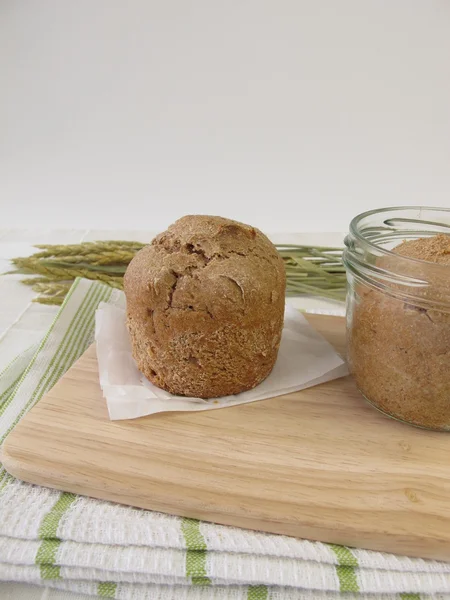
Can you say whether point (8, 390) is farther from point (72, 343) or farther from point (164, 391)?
point (164, 391)

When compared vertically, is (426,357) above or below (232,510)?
above

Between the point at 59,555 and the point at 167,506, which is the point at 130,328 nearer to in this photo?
the point at 167,506

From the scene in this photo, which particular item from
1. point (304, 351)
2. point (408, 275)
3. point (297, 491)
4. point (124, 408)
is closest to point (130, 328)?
point (124, 408)

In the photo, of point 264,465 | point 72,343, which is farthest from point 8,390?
point 264,465

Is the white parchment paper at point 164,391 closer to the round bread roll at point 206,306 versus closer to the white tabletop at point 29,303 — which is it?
the round bread roll at point 206,306

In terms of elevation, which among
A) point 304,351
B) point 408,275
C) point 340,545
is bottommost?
point 340,545

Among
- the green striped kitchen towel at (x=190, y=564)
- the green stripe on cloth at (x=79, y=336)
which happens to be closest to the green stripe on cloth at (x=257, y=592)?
the green striped kitchen towel at (x=190, y=564)

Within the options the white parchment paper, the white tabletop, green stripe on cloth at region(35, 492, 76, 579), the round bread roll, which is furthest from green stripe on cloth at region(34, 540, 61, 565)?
the round bread roll
